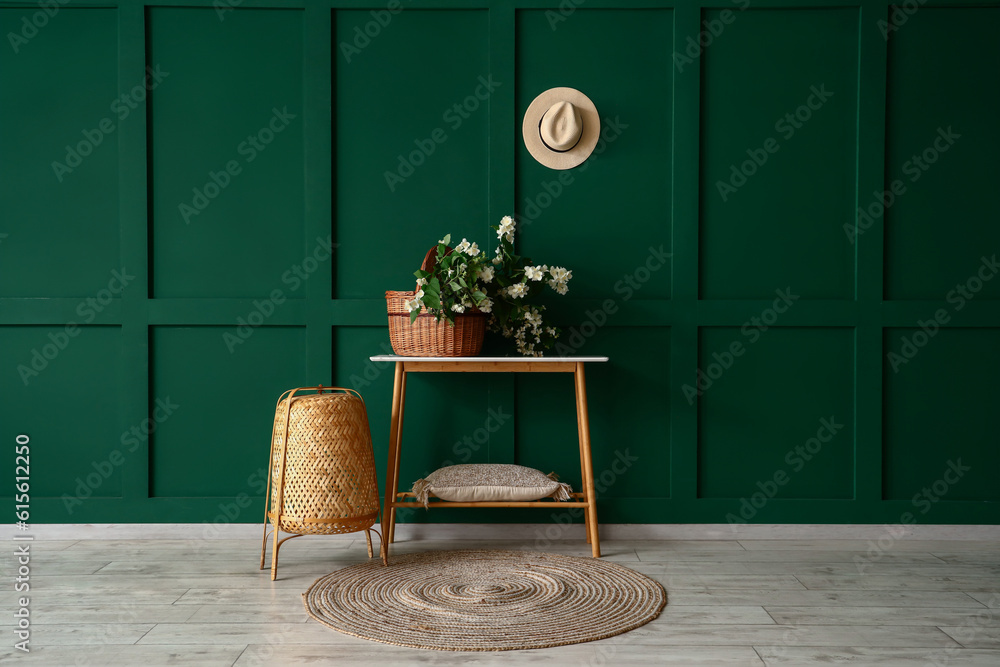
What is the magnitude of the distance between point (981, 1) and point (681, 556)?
2.51m

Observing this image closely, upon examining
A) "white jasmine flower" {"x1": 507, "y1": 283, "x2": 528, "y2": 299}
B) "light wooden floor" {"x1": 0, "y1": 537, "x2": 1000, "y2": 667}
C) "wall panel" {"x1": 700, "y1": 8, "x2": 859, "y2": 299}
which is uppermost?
"wall panel" {"x1": 700, "y1": 8, "x2": 859, "y2": 299}

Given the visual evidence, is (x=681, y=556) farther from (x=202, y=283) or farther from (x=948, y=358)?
(x=202, y=283)

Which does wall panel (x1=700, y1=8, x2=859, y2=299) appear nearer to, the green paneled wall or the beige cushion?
the green paneled wall

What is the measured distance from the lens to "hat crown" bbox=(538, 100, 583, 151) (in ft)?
9.09

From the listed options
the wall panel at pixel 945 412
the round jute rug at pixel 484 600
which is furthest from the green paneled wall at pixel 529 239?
the round jute rug at pixel 484 600

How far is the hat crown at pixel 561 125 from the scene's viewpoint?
2770 millimetres

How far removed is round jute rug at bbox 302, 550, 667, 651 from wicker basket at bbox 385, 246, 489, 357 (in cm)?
75

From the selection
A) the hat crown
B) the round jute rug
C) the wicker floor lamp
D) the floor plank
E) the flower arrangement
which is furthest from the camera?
the hat crown

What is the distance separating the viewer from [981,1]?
2.79 metres

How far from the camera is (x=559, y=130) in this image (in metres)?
2.79

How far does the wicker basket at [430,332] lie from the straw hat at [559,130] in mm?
665

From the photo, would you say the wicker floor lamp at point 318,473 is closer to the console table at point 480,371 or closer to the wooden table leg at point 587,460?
the console table at point 480,371

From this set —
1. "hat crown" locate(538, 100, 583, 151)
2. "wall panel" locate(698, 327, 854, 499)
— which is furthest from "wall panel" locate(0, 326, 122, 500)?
"wall panel" locate(698, 327, 854, 499)

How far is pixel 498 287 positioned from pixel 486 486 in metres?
0.74
